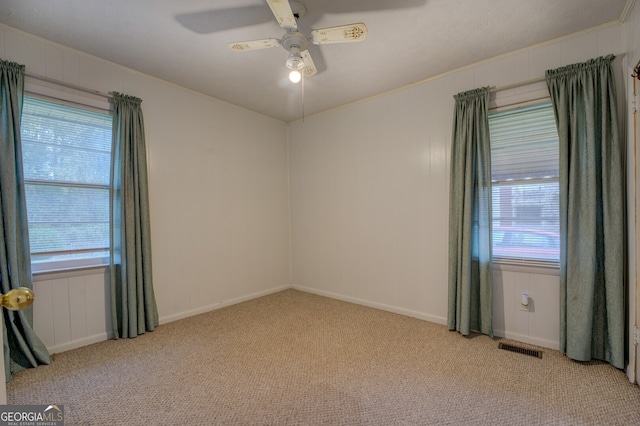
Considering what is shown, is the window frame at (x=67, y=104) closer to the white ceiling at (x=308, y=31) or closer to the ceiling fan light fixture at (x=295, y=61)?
the white ceiling at (x=308, y=31)

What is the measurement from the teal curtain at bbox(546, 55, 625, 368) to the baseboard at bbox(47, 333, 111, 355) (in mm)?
3989

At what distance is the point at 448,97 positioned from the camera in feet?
10.5

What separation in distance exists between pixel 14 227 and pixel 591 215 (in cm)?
430

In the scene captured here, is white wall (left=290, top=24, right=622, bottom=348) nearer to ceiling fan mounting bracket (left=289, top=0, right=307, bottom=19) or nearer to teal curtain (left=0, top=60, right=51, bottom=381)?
ceiling fan mounting bracket (left=289, top=0, right=307, bottom=19)

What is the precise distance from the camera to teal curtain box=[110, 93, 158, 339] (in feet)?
→ 9.52

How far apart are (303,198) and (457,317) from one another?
8.33ft

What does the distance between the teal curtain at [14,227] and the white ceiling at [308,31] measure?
1.74 ft

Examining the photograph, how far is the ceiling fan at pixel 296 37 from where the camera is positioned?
1863 mm

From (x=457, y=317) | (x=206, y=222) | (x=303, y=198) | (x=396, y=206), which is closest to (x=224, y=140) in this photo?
(x=206, y=222)

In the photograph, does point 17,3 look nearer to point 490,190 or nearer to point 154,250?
point 154,250

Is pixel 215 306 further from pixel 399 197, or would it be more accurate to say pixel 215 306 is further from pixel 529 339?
pixel 529 339

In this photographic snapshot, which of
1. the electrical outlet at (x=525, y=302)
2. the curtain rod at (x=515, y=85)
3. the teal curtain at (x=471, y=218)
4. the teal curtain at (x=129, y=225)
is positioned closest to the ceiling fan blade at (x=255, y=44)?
the teal curtain at (x=129, y=225)

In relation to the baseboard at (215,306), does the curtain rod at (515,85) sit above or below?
above

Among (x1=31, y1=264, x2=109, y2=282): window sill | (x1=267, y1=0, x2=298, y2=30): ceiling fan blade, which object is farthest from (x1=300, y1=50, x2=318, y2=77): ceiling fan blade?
(x1=31, y1=264, x2=109, y2=282): window sill
